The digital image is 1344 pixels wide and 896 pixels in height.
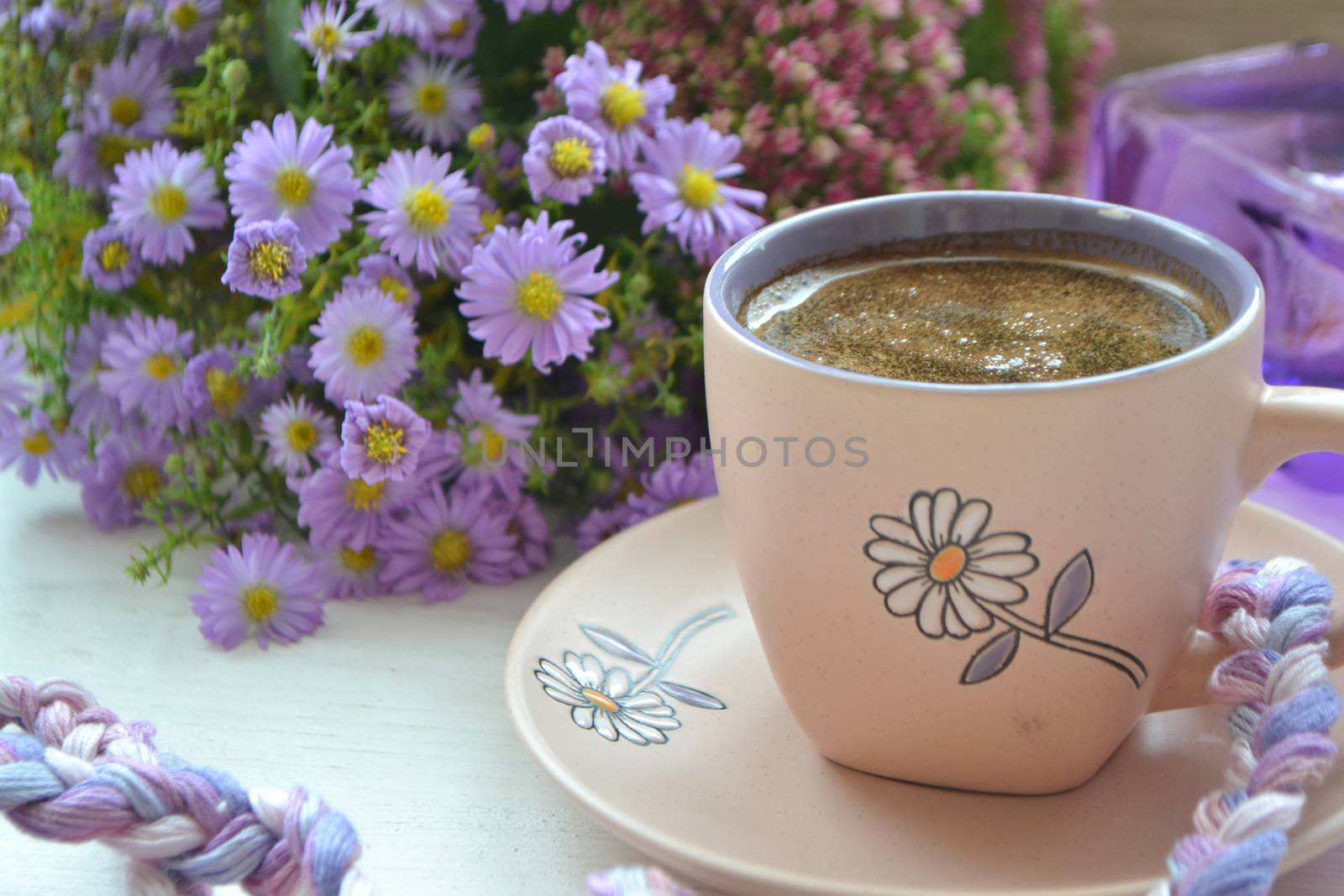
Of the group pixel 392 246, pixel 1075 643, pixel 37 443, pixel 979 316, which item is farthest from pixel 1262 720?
pixel 37 443

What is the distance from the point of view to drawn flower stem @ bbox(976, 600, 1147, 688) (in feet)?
1.86

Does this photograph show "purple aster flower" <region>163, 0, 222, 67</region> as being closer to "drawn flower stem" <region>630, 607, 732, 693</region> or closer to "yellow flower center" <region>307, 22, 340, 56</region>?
"yellow flower center" <region>307, 22, 340, 56</region>

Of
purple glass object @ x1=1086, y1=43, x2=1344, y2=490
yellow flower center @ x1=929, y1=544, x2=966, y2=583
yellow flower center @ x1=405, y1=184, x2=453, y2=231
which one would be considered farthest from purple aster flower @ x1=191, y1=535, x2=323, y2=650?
purple glass object @ x1=1086, y1=43, x2=1344, y2=490

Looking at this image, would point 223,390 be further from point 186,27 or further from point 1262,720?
point 1262,720

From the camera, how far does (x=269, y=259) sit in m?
0.74

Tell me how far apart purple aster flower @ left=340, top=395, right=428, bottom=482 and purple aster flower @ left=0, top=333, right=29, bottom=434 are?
10.5 inches

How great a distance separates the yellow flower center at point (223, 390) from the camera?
831 millimetres

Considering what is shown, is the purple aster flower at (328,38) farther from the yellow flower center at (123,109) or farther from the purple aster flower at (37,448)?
the purple aster flower at (37,448)

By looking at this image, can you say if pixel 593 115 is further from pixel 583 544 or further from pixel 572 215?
pixel 583 544

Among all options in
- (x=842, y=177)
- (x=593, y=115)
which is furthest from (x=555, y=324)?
(x=842, y=177)

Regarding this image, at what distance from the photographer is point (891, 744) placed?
62 centimetres

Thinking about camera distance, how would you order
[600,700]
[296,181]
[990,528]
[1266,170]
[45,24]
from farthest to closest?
[1266,170] → [45,24] → [296,181] → [600,700] → [990,528]

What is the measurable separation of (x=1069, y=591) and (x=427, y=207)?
0.40m

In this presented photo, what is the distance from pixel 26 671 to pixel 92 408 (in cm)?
18
